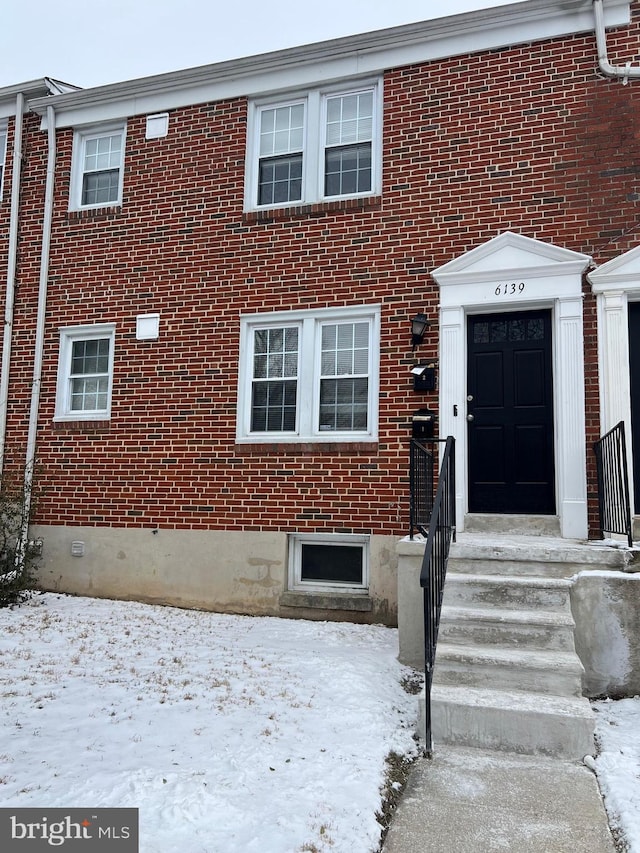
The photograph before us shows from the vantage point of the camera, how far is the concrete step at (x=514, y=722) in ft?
11.8

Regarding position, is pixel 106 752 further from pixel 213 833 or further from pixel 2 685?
pixel 2 685

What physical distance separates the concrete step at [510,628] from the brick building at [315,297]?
5.34ft

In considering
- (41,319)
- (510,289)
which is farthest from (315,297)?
(41,319)

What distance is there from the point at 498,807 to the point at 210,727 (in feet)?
5.28

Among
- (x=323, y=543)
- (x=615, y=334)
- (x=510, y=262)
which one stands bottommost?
(x=323, y=543)

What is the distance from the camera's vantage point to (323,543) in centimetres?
669

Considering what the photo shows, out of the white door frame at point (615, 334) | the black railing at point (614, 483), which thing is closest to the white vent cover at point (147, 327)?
the white door frame at point (615, 334)

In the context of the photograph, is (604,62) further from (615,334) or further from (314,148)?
(314,148)

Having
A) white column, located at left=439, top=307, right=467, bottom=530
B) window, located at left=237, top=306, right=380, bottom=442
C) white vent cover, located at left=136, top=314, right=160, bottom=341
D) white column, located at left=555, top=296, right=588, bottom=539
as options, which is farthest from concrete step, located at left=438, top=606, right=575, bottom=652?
white vent cover, located at left=136, top=314, right=160, bottom=341

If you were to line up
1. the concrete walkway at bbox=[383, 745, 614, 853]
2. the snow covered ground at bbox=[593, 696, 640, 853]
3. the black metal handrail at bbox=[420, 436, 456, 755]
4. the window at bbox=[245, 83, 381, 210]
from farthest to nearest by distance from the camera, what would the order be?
1. the window at bbox=[245, 83, 381, 210]
2. the black metal handrail at bbox=[420, 436, 456, 755]
3. the snow covered ground at bbox=[593, 696, 640, 853]
4. the concrete walkway at bbox=[383, 745, 614, 853]

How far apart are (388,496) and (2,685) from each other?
145 inches

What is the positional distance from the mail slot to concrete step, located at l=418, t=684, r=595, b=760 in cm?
289

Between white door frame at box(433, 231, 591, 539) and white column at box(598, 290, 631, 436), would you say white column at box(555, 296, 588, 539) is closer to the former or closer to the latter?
white door frame at box(433, 231, 591, 539)

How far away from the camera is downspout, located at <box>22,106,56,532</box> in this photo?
7.62 meters
